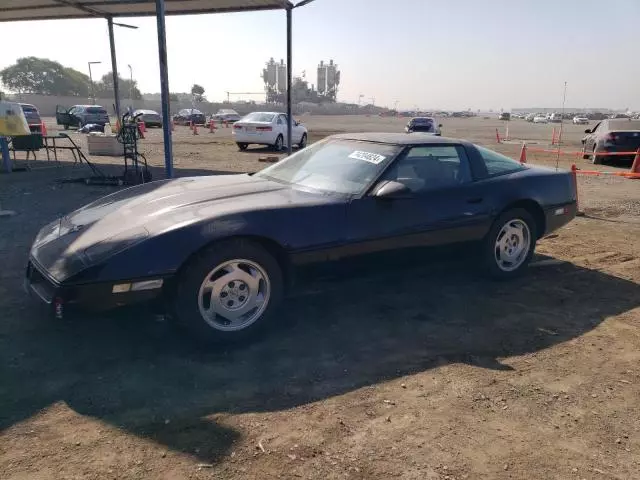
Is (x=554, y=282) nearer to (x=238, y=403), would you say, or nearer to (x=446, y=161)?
(x=446, y=161)

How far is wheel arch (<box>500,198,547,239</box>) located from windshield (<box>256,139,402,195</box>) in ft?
4.46

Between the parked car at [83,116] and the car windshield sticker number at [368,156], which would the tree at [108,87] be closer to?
the parked car at [83,116]

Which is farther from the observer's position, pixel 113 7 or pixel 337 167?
pixel 113 7

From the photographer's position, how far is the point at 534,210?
16.2ft

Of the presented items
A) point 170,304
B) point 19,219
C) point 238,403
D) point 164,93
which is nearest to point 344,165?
point 170,304

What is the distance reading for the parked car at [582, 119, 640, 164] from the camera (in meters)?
14.9

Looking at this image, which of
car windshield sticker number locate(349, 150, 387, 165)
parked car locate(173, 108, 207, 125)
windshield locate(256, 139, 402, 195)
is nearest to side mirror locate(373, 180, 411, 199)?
windshield locate(256, 139, 402, 195)

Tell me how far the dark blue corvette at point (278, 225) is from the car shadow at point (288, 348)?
0.26 m

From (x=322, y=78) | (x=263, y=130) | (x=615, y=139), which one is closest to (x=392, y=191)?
(x=615, y=139)

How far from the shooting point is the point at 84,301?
289 cm

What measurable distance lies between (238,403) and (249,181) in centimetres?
211

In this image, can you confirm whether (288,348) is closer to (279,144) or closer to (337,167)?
(337,167)

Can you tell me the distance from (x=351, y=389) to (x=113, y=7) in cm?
1345

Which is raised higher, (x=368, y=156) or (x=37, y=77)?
(x=37, y=77)
